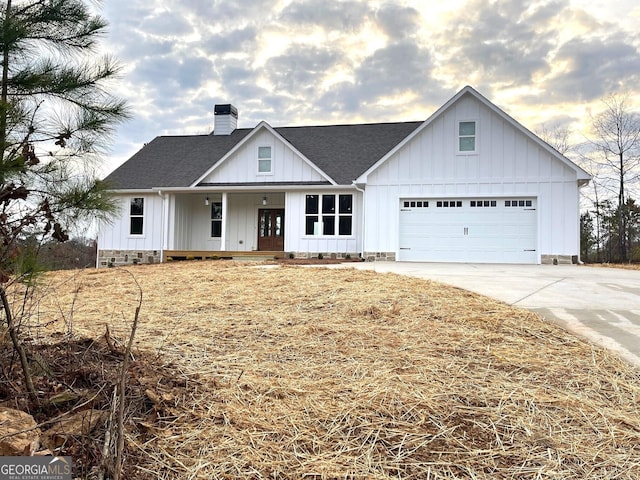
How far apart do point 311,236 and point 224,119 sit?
8415 millimetres

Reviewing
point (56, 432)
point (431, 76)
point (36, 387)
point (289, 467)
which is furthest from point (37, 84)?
point (431, 76)

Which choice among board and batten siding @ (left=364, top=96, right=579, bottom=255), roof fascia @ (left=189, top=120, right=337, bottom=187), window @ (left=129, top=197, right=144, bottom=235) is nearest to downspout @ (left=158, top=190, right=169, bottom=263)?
window @ (left=129, top=197, right=144, bottom=235)

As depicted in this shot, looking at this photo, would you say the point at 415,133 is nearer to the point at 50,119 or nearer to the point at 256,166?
the point at 256,166

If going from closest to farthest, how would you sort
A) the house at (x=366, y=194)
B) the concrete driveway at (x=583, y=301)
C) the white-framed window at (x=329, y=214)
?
the concrete driveway at (x=583, y=301), the house at (x=366, y=194), the white-framed window at (x=329, y=214)

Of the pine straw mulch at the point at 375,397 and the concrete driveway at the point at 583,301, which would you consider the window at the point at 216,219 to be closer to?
the concrete driveway at the point at 583,301

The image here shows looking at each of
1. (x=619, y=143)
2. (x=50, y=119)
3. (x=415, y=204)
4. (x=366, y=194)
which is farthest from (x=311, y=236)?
(x=619, y=143)

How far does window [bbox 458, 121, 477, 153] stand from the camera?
46.4 ft

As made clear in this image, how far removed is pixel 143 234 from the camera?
17.3m

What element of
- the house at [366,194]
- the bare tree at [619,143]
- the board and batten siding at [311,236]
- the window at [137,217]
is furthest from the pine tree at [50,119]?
the bare tree at [619,143]

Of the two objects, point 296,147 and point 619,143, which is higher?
A: point 619,143

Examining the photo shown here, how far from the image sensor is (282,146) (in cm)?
1641

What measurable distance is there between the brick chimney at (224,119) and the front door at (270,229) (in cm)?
529

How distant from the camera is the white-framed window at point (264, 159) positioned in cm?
1650

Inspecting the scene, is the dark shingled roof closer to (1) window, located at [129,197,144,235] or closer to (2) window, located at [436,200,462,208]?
(1) window, located at [129,197,144,235]
